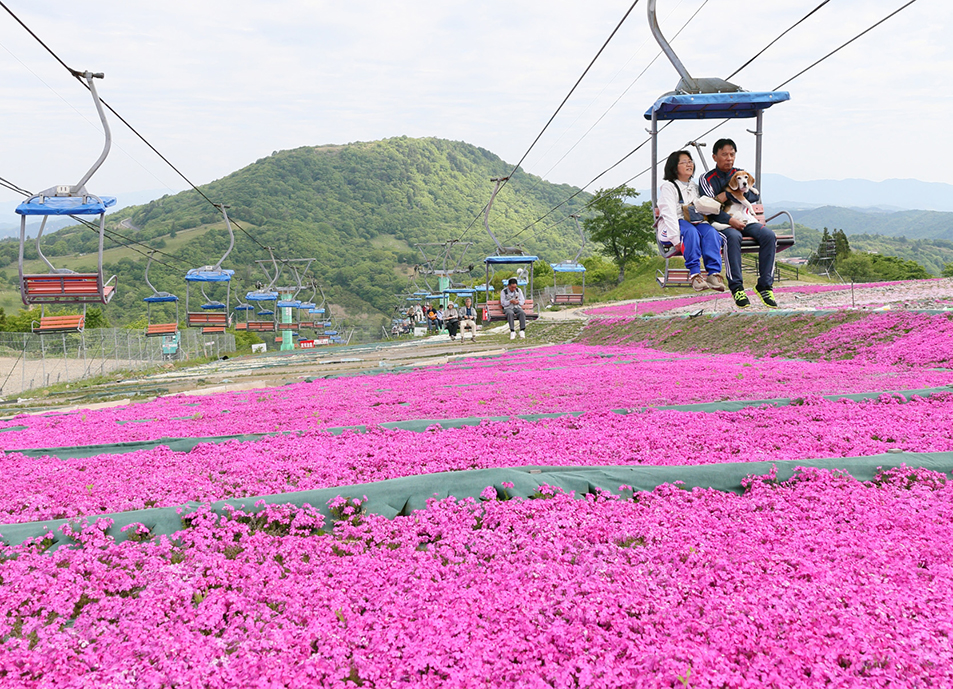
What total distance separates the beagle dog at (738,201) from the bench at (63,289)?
1348 cm

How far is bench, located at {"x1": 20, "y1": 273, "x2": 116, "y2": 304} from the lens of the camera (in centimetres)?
1518

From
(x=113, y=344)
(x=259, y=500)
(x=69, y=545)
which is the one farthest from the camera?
(x=113, y=344)

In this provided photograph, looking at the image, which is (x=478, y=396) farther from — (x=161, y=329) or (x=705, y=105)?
(x=161, y=329)

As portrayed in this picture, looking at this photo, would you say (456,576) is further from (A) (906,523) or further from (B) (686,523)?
(A) (906,523)

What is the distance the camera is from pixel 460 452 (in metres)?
6.89

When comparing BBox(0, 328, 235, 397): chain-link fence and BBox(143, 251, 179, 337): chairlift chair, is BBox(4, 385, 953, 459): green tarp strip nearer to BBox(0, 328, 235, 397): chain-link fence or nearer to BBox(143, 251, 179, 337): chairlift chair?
BBox(0, 328, 235, 397): chain-link fence

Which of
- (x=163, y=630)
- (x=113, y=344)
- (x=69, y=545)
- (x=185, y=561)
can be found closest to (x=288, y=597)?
(x=163, y=630)

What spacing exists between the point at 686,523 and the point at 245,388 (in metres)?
16.4

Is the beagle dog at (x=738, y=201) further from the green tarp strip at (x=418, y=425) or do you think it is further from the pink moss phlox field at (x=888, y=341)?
the pink moss phlox field at (x=888, y=341)

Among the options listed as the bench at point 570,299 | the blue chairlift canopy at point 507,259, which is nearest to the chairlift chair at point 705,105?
the blue chairlift canopy at point 507,259

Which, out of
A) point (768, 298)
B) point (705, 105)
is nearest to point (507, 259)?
point (705, 105)

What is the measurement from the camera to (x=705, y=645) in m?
3.04

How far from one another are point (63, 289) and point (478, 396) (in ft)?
34.2

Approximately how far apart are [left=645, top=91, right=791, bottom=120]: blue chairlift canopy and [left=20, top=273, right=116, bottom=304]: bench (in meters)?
12.8
